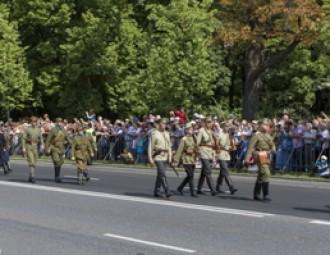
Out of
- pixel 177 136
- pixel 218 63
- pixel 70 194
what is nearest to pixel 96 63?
pixel 218 63

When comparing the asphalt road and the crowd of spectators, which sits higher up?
the crowd of spectators

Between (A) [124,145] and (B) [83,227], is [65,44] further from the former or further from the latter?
(B) [83,227]

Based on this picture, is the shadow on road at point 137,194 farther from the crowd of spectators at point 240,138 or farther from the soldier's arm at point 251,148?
the soldier's arm at point 251,148

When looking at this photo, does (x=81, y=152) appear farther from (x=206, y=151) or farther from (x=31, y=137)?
(x=206, y=151)

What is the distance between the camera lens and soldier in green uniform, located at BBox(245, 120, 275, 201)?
1630cm

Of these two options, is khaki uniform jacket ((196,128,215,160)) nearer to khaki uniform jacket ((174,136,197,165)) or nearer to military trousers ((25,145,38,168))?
khaki uniform jacket ((174,136,197,165))

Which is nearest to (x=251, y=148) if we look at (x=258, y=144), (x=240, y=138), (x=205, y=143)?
(x=258, y=144)

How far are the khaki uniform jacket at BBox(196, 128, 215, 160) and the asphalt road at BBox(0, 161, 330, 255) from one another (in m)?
1.08

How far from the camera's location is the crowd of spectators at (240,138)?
22998 millimetres

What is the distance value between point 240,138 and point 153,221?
40.8 feet

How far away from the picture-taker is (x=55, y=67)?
46500 millimetres

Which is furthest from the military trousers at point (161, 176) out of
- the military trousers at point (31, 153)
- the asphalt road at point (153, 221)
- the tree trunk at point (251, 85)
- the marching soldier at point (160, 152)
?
the tree trunk at point (251, 85)

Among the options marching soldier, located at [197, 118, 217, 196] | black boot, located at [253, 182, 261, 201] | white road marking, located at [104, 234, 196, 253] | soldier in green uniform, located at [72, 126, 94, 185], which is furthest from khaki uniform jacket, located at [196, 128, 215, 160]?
white road marking, located at [104, 234, 196, 253]

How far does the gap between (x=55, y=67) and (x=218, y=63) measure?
10.2 metres
